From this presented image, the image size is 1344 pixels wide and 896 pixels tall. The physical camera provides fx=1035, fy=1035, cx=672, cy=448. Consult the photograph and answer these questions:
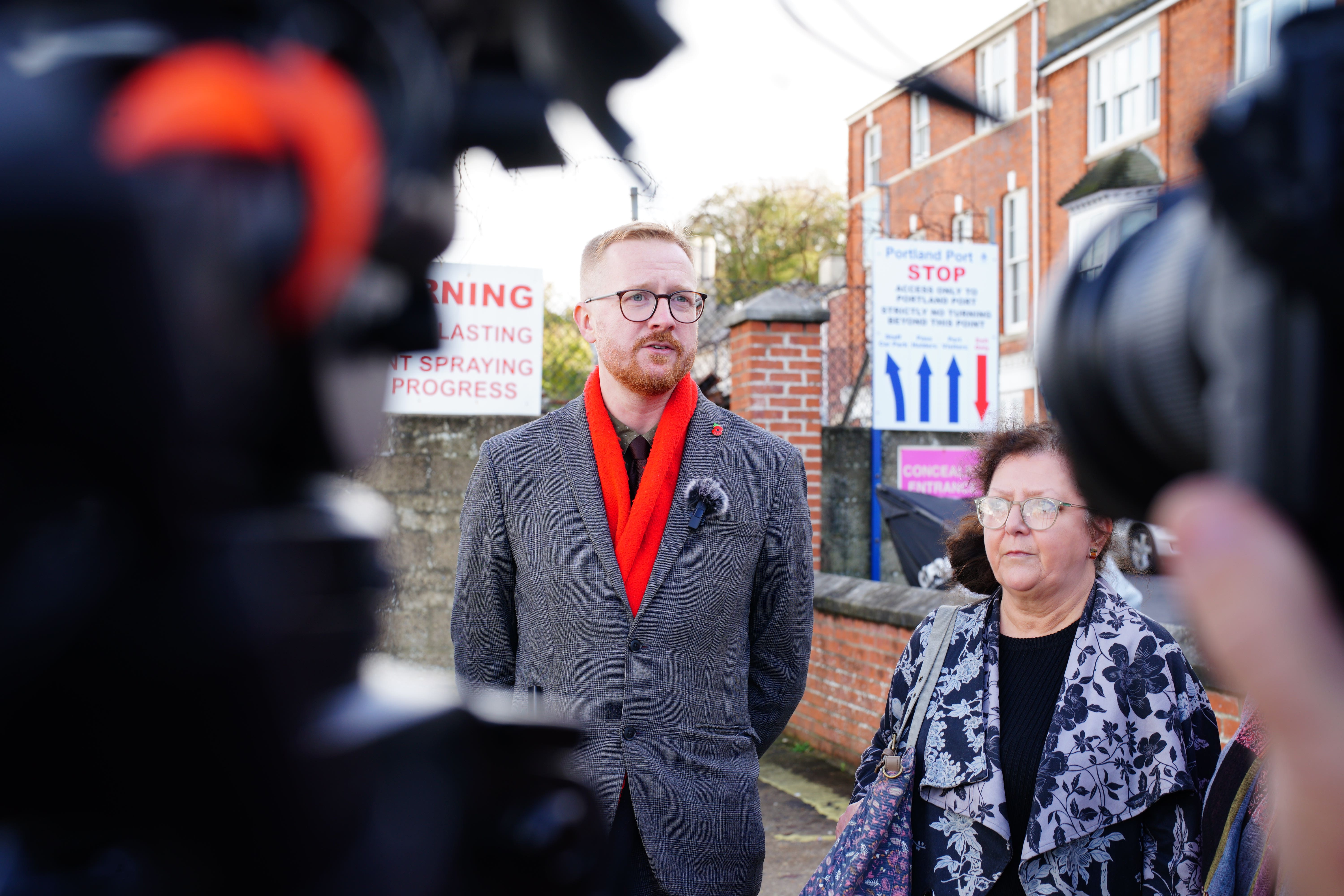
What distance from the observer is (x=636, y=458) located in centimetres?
277

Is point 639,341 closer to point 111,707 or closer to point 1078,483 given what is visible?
point 1078,483

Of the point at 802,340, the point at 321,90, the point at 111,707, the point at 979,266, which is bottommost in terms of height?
the point at 111,707

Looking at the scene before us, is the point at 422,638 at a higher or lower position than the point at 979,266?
lower

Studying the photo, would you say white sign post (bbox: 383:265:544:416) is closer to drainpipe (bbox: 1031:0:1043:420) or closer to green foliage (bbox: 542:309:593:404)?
Result: green foliage (bbox: 542:309:593:404)

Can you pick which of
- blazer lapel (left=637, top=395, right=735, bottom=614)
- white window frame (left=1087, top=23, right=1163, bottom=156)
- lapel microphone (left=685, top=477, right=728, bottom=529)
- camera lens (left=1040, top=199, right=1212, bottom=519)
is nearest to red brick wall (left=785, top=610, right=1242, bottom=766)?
blazer lapel (left=637, top=395, right=735, bottom=614)

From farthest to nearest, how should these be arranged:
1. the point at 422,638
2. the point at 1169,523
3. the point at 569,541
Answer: the point at 422,638
the point at 569,541
the point at 1169,523

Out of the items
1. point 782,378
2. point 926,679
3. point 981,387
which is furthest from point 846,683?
point 981,387

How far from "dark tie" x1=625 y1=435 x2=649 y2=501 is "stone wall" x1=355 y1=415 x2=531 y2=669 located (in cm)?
396

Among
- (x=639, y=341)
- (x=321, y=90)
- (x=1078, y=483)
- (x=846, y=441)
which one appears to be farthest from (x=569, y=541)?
(x=846, y=441)

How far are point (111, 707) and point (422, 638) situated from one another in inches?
260

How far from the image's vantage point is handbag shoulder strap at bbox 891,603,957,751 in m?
2.60

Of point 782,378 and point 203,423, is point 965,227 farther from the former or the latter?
point 203,423

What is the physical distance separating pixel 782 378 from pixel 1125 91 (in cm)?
1175

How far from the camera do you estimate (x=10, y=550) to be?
12.8 inches
